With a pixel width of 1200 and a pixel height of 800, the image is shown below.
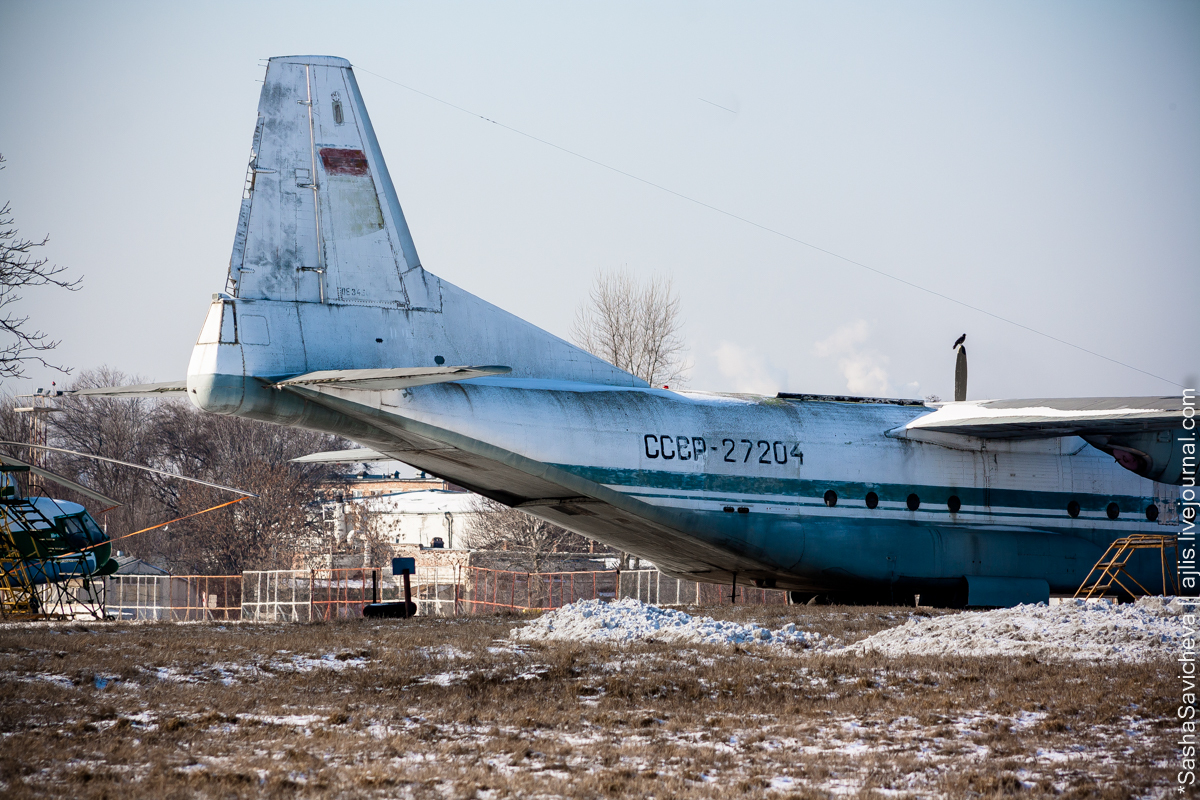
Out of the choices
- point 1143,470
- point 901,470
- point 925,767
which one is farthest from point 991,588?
point 925,767

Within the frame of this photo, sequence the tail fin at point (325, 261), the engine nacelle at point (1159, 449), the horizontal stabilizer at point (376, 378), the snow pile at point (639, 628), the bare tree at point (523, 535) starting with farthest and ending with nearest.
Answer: the bare tree at point (523, 535) < the engine nacelle at point (1159, 449) < the tail fin at point (325, 261) < the snow pile at point (639, 628) < the horizontal stabilizer at point (376, 378)

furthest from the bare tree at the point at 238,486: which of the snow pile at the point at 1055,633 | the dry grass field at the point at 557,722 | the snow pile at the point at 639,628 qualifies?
the snow pile at the point at 1055,633

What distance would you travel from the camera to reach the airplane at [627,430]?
1633 centimetres

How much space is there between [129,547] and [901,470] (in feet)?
193

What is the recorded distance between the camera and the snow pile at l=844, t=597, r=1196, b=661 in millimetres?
13070

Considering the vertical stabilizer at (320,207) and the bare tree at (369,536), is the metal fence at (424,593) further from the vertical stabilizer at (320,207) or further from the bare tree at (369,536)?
the vertical stabilizer at (320,207)

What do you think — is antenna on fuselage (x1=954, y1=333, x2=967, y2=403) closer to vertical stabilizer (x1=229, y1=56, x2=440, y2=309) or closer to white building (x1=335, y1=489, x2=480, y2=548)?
vertical stabilizer (x1=229, y1=56, x2=440, y2=309)

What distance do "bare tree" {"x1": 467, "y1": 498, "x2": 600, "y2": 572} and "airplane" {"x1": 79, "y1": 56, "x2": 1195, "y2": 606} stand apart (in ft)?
98.1

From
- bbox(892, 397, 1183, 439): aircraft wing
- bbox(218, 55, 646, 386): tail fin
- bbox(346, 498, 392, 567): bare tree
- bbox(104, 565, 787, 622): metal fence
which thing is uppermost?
bbox(218, 55, 646, 386): tail fin

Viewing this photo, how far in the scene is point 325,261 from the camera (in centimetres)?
1688

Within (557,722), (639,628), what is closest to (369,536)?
(639,628)

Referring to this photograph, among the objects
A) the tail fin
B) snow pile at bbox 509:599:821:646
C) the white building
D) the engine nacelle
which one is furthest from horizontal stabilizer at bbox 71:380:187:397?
the white building

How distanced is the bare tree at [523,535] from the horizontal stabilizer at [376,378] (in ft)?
113

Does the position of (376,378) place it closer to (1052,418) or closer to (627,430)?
(627,430)
